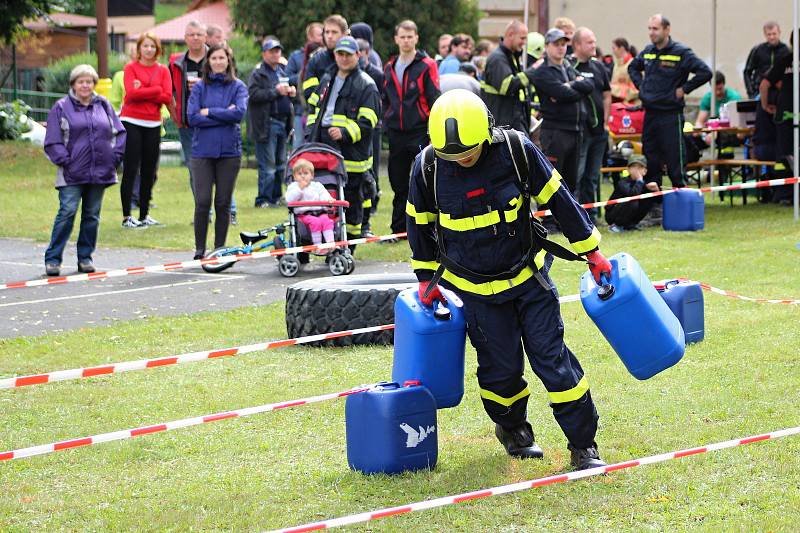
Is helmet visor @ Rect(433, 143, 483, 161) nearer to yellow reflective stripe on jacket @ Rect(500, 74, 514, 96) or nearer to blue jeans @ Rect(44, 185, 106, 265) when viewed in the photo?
blue jeans @ Rect(44, 185, 106, 265)

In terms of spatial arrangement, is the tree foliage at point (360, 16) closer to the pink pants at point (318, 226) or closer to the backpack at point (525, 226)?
the pink pants at point (318, 226)

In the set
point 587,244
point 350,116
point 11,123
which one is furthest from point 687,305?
point 11,123

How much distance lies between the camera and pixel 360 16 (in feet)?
112

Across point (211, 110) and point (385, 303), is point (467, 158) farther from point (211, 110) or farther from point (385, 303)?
point (211, 110)

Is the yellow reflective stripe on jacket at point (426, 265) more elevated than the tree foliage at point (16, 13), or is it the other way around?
the tree foliage at point (16, 13)

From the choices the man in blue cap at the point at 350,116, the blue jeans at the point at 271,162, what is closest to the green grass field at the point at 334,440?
the man in blue cap at the point at 350,116

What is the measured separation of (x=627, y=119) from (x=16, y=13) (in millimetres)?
13197

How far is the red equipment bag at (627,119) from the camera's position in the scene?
18.6 meters

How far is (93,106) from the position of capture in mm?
12211

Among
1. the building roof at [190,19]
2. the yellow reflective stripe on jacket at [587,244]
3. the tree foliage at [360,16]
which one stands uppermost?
the building roof at [190,19]

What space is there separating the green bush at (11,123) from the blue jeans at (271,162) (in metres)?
9.61

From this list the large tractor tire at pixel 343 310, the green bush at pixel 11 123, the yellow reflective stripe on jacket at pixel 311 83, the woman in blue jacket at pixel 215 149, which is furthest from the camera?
the green bush at pixel 11 123

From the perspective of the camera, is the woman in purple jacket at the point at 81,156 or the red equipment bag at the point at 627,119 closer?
the woman in purple jacket at the point at 81,156

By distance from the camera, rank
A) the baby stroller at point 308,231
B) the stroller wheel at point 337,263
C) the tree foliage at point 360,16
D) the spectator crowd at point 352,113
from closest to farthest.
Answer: the stroller wheel at point 337,263, the baby stroller at point 308,231, the spectator crowd at point 352,113, the tree foliage at point 360,16
